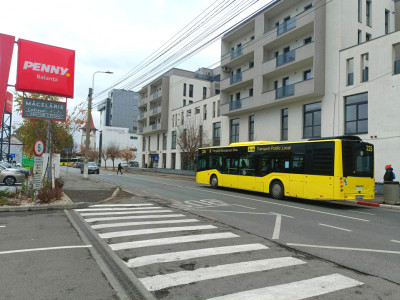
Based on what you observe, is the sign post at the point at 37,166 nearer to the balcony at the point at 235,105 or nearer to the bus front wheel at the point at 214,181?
the bus front wheel at the point at 214,181

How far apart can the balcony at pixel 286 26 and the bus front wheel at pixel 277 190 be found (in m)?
16.2

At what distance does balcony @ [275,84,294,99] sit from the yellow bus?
9.36 m

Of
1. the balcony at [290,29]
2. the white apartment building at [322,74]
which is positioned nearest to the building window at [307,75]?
the white apartment building at [322,74]

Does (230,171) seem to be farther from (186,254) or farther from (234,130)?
(234,130)

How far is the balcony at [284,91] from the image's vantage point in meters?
24.8

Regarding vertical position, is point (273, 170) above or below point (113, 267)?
above

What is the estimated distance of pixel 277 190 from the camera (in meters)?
15.3

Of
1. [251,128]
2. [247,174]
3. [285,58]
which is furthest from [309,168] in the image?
[251,128]

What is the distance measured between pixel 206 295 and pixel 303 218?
6933mm

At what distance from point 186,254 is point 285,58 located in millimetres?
24047

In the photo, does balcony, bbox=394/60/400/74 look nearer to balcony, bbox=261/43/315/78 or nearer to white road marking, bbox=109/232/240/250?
balcony, bbox=261/43/315/78

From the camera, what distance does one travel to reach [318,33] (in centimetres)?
2297

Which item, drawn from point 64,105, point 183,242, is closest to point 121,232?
point 183,242

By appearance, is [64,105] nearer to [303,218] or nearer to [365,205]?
[303,218]
